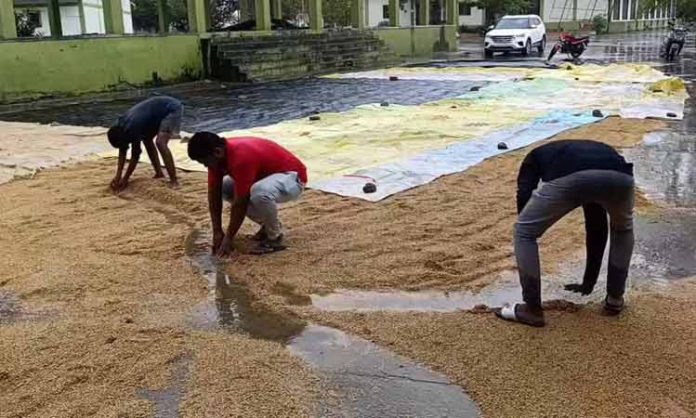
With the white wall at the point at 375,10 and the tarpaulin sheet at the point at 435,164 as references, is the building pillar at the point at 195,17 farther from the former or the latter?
the white wall at the point at 375,10

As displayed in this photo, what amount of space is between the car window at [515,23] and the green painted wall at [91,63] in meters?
13.7

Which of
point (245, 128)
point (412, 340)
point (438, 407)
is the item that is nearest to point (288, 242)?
point (412, 340)

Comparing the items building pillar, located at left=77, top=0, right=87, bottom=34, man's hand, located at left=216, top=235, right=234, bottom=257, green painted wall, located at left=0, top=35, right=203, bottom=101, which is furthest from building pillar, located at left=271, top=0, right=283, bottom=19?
man's hand, located at left=216, top=235, right=234, bottom=257

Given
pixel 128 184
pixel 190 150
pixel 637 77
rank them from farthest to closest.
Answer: pixel 637 77 < pixel 128 184 < pixel 190 150

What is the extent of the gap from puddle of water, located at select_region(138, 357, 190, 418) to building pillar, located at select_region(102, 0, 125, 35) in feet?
48.0

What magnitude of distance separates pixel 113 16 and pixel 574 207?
15.0 m

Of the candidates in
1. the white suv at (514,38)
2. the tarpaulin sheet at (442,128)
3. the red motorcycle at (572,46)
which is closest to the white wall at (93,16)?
the white suv at (514,38)

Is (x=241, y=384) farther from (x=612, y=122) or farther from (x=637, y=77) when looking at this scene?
(x=637, y=77)

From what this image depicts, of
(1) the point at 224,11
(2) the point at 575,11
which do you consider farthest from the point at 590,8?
(1) the point at 224,11

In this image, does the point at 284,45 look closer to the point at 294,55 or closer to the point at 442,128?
the point at 294,55

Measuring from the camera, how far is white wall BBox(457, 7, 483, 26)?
49559 mm

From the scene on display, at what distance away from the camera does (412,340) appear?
3627mm

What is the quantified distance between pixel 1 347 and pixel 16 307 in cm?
59

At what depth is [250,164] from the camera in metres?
4.64
